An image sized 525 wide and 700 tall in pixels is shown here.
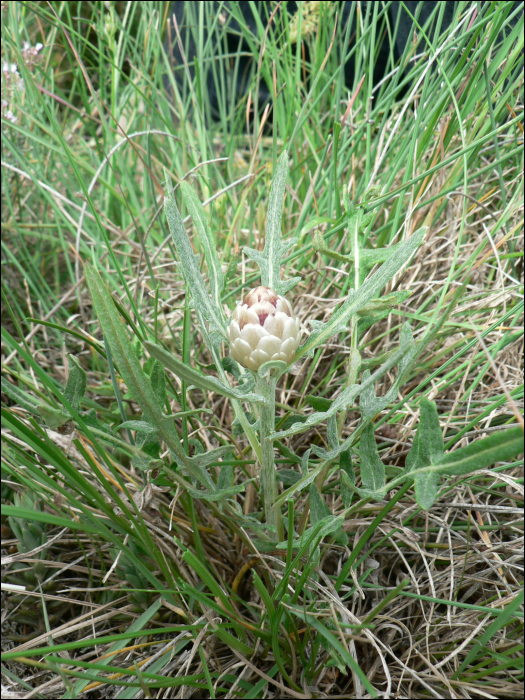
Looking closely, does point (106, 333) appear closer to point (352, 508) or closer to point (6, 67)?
point (352, 508)

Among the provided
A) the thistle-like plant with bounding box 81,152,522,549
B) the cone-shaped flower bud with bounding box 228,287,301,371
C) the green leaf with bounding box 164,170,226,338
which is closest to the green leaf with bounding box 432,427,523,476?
the thistle-like plant with bounding box 81,152,522,549

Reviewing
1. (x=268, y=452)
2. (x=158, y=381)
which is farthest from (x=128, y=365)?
(x=268, y=452)

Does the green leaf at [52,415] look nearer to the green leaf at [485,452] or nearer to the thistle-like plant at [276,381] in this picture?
the thistle-like plant at [276,381]

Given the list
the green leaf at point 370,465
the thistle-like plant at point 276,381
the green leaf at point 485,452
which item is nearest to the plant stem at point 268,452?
the thistle-like plant at point 276,381

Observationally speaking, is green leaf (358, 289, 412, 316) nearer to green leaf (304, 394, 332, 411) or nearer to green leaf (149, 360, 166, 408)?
green leaf (304, 394, 332, 411)

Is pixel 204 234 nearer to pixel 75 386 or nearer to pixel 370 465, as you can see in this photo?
pixel 75 386

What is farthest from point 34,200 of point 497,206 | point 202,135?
point 497,206

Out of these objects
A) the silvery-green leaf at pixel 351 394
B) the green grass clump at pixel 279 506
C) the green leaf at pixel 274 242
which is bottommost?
the green grass clump at pixel 279 506

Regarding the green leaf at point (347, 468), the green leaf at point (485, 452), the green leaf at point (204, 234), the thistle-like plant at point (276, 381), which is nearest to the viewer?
the green leaf at point (485, 452)
